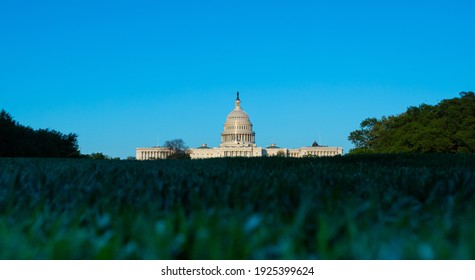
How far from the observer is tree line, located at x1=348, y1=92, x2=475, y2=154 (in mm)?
63031

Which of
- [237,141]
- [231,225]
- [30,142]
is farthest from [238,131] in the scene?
[231,225]

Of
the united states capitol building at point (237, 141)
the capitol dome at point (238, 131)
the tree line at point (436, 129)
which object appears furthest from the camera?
the capitol dome at point (238, 131)

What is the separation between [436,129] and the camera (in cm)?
6400

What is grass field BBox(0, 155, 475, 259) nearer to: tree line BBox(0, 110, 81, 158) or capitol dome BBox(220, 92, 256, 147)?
tree line BBox(0, 110, 81, 158)

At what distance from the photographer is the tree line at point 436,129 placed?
207ft

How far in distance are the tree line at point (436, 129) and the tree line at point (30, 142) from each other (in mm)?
39015

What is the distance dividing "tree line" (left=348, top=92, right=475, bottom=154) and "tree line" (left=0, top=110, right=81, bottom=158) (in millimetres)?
39015

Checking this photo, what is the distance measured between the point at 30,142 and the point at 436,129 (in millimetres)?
44747

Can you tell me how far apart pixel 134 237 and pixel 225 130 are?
630ft

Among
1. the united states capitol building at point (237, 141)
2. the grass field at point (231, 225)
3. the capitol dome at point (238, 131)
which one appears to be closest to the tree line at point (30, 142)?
the grass field at point (231, 225)

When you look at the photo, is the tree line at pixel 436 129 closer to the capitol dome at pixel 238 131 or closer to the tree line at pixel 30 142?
the tree line at pixel 30 142

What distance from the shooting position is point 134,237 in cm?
238

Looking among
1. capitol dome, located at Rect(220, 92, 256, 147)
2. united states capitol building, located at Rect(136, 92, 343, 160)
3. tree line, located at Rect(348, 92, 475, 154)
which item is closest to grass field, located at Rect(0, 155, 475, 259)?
tree line, located at Rect(348, 92, 475, 154)

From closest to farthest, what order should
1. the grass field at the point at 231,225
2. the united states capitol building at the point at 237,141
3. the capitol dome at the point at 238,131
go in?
the grass field at the point at 231,225
the united states capitol building at the point at 237,141
the capitol dome at the point at 238,131
